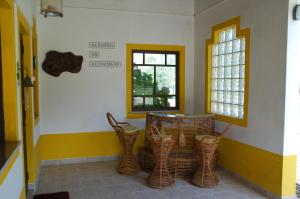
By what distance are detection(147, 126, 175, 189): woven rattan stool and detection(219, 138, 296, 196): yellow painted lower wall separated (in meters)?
1.09

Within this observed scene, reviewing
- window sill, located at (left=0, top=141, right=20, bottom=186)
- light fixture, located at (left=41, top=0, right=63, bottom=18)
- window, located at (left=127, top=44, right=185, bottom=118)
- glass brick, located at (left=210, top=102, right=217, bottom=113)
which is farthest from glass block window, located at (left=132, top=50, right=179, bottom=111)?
window sill, located at (left=0, top=141, right=20, bottom=186)

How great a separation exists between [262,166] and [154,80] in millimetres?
2649

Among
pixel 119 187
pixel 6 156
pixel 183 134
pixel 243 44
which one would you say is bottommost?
pixel 119 187

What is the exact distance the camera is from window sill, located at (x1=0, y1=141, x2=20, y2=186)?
5.92ft

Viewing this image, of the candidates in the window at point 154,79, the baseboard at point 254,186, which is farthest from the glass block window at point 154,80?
the baseboard at point 254,186

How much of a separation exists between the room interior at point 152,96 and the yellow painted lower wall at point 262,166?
0.05 ft

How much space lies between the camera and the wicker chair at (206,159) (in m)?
3.76

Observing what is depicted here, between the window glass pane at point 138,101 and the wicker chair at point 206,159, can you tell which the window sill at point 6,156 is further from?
the window glass pane at point 138,101

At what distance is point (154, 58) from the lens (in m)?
5.38

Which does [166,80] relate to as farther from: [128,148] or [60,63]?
[60,63]

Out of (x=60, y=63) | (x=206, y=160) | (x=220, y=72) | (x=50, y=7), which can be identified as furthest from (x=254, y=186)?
(x=60, y=63)

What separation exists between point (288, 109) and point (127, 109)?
9.34 feet

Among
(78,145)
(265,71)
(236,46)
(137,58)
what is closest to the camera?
(265,71)

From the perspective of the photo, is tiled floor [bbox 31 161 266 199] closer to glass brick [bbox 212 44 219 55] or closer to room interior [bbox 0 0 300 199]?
room interior [bbox 0 0 300 199]
